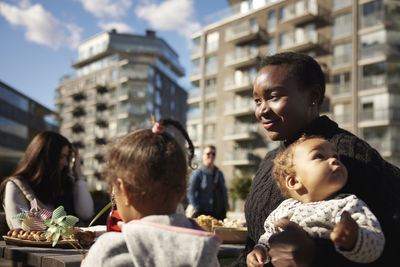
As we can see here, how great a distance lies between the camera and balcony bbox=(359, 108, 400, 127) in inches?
1098

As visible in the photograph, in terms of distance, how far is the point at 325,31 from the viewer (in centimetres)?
3288

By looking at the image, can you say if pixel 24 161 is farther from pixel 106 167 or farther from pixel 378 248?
pixel 378 248

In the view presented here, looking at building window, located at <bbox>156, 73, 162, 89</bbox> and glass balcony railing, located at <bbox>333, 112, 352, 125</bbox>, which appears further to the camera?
building window, located at <bbox>156, 73, 162, 89</bbox>

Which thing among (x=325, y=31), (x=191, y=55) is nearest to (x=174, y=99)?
(x=191, y=55)

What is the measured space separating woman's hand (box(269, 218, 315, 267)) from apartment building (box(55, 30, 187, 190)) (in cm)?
5115

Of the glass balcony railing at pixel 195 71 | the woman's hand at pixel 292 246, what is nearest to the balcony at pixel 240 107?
the glass balcony railing at pixel 195 71

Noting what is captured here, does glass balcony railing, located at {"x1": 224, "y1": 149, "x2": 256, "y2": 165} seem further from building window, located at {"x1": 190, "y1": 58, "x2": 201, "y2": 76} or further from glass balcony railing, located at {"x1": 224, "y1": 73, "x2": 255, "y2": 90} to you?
building window, located at {"x1": 190, "y1": 58, "x2": 201, "y2": 76}

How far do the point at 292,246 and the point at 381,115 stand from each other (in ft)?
94.6

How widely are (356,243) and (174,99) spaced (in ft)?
217

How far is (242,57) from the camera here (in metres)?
38.7

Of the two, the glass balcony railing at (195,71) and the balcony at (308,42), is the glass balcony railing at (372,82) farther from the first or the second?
the glass balcony railing at (195,71)

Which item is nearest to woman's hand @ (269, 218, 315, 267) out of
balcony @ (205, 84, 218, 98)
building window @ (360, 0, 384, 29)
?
building window @ (360, 0, 384, 29)

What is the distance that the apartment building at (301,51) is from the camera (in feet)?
93.4

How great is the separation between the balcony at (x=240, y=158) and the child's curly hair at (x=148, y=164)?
115 feet
